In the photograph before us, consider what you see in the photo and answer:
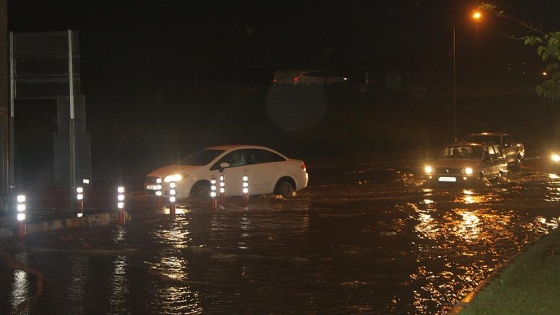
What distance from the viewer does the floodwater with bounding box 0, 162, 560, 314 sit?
27.0 feet

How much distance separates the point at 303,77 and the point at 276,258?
141 ft

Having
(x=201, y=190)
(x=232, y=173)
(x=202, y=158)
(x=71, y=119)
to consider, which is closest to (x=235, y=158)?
(x=232, y=173)

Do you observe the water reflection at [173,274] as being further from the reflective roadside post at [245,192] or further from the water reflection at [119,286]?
the reflective roadside post at [245,192]

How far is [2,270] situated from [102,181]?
59.9ft

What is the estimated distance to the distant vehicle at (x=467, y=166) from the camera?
2345cm

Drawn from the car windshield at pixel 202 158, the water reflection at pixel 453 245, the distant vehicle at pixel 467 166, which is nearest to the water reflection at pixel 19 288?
the water reflection at pixel 453 245

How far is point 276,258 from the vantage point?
1091 centimetres

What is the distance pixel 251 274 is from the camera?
9.75 metres

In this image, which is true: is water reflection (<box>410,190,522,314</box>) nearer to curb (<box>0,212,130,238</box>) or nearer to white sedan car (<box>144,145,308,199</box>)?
white sedan car (<box>144,145,308,199</box>)

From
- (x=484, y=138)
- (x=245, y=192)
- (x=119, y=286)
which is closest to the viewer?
(x=119, y=286)

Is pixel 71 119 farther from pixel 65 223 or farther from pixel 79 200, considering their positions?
pixel 65 223

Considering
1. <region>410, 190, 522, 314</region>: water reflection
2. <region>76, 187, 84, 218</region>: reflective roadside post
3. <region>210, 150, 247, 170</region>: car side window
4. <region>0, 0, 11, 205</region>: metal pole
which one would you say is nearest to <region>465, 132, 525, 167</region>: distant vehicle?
<region>410, 190, 522, 314</region>: water reflection

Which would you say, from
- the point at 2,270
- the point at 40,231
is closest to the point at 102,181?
the point at 40,231

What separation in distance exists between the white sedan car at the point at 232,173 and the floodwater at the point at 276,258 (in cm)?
56
